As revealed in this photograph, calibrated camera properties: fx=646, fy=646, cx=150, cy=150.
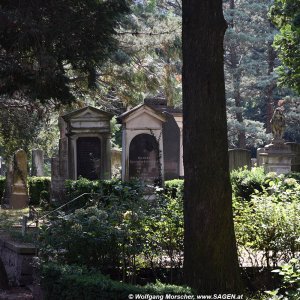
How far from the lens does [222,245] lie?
22.5 ft

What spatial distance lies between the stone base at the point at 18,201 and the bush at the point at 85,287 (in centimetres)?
1599

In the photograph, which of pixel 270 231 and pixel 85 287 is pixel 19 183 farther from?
pixel 85 287

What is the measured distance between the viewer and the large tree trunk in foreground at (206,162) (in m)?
6.83

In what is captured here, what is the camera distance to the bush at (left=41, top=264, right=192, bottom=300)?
235 inches

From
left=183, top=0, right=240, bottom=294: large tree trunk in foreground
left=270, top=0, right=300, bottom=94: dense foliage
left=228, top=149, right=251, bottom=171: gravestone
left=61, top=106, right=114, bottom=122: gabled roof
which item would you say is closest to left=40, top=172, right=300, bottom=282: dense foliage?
left=183, top=0, right=240, bottom=294: large tree trunk in foreground

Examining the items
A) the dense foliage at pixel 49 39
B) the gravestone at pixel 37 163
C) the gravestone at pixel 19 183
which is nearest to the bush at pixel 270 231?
the dense foliage at pixel 49 39

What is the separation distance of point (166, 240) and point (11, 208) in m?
15.6

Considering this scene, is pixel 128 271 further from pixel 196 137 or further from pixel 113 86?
pixel 113 86

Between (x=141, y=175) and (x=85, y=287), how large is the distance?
13166mm

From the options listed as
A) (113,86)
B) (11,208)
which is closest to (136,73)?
(113,86)

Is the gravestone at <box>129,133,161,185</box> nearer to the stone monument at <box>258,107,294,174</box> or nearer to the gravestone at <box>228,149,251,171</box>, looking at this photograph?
the stone monument at <box>258,107,294,174</box>

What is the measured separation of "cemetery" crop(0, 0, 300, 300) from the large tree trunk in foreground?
0.01 m

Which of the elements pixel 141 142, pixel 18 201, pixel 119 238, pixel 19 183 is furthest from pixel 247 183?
pixel 119 238

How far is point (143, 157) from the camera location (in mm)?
19484
